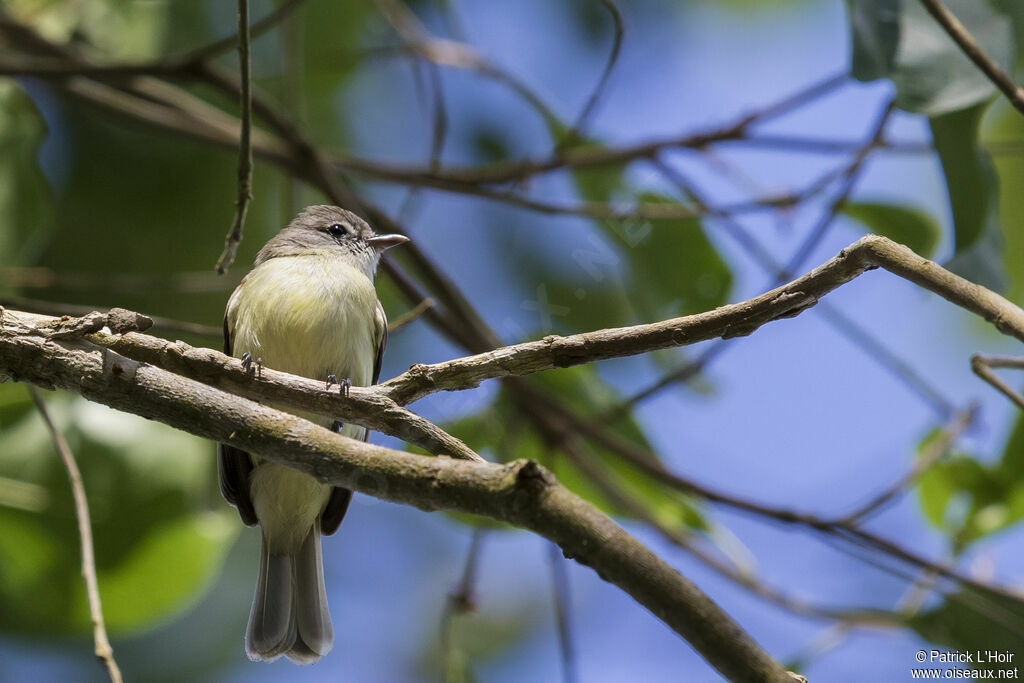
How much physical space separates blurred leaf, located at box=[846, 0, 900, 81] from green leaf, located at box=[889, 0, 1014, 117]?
23mm

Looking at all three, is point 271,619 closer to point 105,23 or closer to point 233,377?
point 233,377

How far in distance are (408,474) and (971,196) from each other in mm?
A: 1942

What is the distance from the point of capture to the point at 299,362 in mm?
3088

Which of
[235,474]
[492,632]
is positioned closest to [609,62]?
[235,474]

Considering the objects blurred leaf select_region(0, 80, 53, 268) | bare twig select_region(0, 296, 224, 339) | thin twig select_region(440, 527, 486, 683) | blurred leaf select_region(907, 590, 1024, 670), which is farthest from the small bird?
blurred leaf select_region(907, 590, 1024, 670)

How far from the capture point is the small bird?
3.07 meters

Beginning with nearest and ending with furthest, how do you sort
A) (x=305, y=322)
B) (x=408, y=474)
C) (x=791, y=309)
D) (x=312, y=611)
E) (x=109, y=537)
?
1. (x=408, y=474)
2. (x=791, y=309)
3. (x=305, y=322)
4. (x=312, y=611)
5. (x=109, y=537)

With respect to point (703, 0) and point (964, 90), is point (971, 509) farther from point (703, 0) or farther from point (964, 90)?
point (703, 0)

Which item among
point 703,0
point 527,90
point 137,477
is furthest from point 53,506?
point 703,0

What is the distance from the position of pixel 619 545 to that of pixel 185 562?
2671 mm

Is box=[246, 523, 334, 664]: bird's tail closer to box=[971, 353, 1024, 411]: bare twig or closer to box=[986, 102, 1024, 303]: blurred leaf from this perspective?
box=[971, 353, 1024, 411]: bare twig

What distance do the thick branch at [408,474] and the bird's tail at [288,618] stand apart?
1427mm

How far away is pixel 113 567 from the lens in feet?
11.6

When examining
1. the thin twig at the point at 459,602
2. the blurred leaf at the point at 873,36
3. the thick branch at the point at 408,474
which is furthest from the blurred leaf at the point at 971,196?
the thin twig at the point at 459,602
